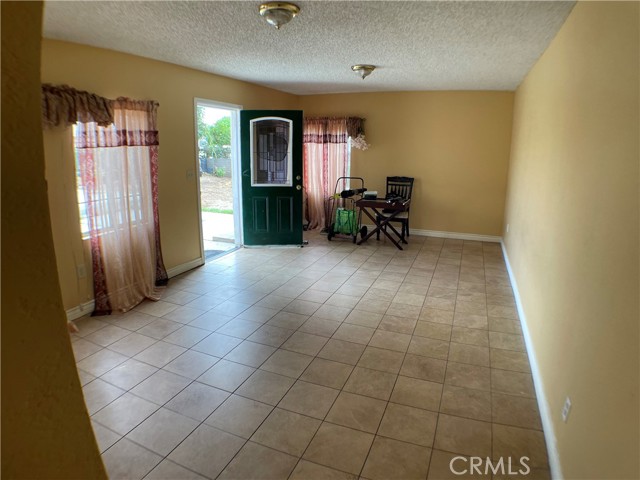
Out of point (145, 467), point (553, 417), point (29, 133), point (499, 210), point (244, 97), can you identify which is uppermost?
point (244, 97)

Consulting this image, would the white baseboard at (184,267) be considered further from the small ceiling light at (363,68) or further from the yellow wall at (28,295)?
the yellow wall at (28,295)

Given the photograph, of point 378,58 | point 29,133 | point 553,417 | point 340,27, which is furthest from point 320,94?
point 29,133

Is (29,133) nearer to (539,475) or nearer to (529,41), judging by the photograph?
(539,475)

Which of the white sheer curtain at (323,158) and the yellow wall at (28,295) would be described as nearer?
the yellow wall at (28,295)

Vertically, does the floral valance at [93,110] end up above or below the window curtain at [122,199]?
above

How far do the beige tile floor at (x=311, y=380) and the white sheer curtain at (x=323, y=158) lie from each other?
2.80m

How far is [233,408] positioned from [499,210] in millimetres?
5242

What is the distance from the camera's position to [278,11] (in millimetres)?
2479

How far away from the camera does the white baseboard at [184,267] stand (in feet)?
15.0

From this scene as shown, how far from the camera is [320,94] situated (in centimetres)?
683

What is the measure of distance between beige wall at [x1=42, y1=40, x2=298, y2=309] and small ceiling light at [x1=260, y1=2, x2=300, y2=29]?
5.88 ft

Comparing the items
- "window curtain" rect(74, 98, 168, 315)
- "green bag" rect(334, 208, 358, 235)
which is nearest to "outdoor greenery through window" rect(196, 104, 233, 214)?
"green bag" rect(334, 208, 358, 235)

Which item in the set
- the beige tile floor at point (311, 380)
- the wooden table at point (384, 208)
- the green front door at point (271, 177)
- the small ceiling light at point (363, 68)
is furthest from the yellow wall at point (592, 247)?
the green front door at point (271, 177)

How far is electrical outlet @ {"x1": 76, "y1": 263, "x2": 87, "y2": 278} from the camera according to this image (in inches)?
138
